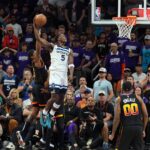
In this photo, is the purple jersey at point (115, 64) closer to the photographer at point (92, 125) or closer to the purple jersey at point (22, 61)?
the purple jersey at point (22, 61)

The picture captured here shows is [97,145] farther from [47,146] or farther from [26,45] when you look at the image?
[26,45]

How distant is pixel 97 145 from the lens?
691 inches

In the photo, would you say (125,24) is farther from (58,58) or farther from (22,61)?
(58,58)

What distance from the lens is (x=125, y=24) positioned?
19.8 meters

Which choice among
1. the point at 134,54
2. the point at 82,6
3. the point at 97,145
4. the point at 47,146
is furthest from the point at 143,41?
the point at 47,146

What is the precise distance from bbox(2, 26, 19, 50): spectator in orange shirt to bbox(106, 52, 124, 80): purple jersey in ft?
11.0

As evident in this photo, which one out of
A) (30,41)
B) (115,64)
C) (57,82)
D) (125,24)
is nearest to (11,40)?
(30,41)

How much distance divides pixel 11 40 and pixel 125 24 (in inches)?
167

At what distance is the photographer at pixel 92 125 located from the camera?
1753 cm

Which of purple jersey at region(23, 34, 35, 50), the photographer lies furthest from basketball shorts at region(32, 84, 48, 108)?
purple jersey at region(23, 34, 35, 50)

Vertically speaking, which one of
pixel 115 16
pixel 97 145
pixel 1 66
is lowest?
pixel 97 145

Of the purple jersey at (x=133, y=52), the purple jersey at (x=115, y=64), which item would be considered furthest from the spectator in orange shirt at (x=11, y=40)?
the purple jersey at (x=133, y=52)

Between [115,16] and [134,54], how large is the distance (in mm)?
1202

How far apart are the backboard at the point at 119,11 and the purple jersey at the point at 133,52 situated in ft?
2.83
